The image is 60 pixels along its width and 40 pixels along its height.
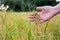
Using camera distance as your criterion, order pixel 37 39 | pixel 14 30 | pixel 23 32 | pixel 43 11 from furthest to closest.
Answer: pixel 43 11
pixel 14 30
pixel 23 32
pixel 37 39

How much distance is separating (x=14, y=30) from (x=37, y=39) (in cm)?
34

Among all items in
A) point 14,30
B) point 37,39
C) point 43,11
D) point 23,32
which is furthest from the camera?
point 43,11

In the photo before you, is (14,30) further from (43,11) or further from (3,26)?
(43,11)

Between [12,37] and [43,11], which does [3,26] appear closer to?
[12,37]

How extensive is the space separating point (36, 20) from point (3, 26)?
10.6 inches

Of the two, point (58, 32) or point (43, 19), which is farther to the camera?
point (58, 32)

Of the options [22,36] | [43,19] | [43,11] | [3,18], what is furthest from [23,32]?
[43,11]

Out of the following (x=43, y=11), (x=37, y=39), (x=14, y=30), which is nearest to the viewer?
(x=37, y=39)

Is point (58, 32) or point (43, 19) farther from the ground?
point (43, 19)

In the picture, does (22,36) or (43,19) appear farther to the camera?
(43,19)

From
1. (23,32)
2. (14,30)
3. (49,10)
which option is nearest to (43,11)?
(49,10)

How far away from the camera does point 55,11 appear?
202 centimetres

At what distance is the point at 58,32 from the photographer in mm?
1978

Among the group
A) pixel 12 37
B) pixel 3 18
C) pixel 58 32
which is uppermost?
pixel 3 18
